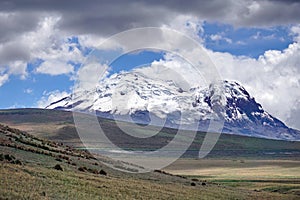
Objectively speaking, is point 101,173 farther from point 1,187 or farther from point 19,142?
point 1,187

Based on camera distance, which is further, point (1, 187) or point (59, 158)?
point (59, 158)

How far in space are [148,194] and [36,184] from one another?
1194 centimetres

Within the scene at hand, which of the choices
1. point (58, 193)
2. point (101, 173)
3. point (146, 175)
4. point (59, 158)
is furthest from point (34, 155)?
point (58, 193)

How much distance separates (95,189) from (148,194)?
584 cm

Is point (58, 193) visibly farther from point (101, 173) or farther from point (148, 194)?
point (101, 173)

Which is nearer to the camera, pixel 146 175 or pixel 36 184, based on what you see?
pixel 36 184

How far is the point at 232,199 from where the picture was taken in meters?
56.1

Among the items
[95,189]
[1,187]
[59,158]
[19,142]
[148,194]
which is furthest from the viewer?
[19,142]

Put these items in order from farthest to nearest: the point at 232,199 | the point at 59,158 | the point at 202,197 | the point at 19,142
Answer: the point at 19,142
the point at 59,158
the point at 232,199
the point at 202,197

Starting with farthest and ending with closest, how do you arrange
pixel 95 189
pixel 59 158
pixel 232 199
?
1. pixel 59 158
2. pixel 232 199
3. pixel 95 189

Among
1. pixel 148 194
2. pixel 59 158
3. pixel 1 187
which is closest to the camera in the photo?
pixel 1 187

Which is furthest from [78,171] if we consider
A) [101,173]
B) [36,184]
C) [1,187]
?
[1,187]

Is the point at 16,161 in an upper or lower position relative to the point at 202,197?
upper

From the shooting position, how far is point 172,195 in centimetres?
4869
